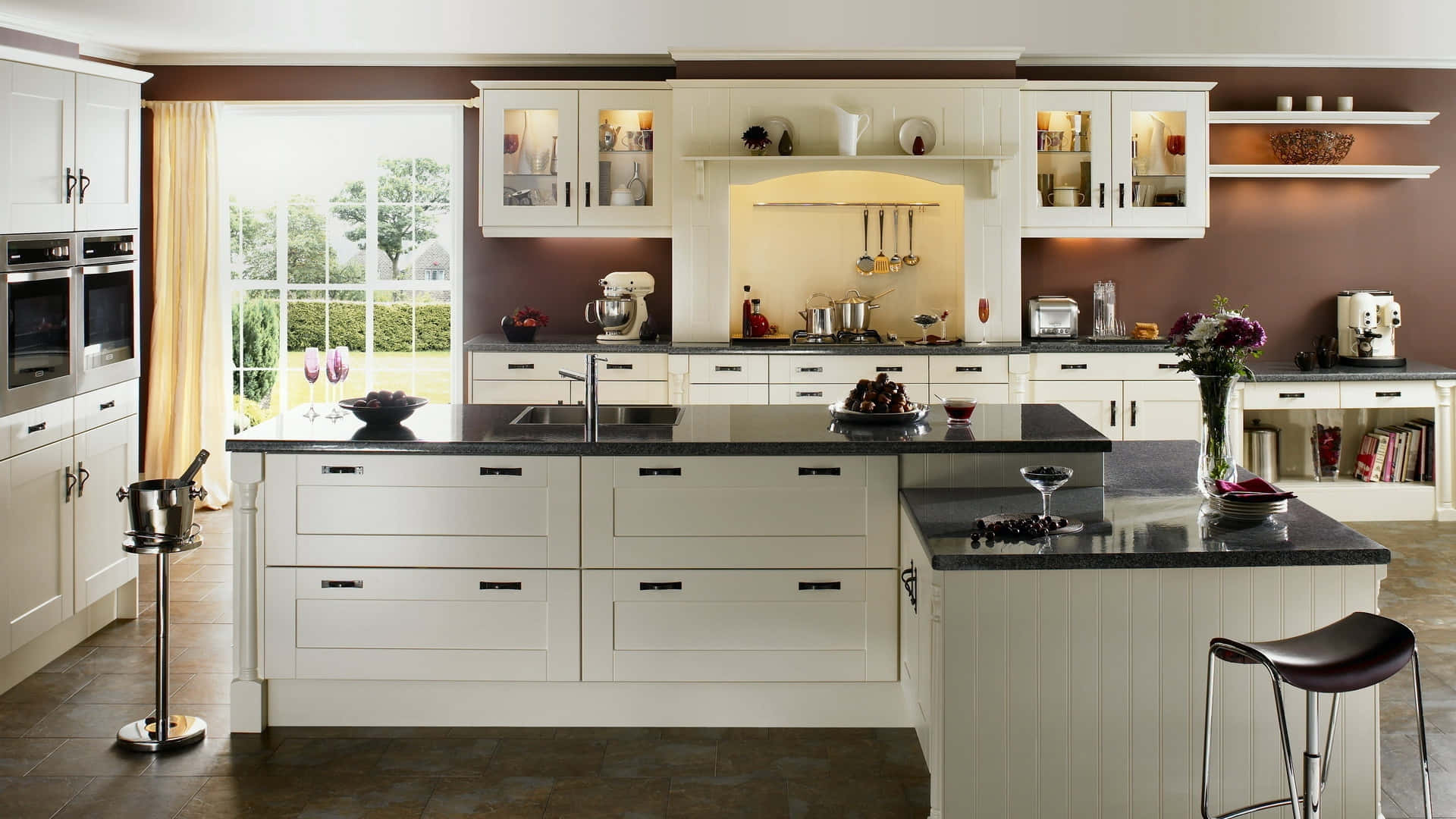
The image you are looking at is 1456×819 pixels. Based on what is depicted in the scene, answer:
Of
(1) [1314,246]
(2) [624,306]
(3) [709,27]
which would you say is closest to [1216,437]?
(3) [709,27]

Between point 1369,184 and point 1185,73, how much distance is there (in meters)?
1.19

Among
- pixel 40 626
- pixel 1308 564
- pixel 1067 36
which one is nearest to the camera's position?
pixel 1308 564

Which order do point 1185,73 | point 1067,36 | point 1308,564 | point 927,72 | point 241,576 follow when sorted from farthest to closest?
1. point 1185,73
2. point 927,72
3. point 1067,36
4. point 241,576
5. point 1308,564

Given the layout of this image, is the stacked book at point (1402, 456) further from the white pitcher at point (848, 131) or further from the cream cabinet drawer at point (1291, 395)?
the white pitcher at point (848, 131)

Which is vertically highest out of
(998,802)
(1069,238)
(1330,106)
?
(1330,106)

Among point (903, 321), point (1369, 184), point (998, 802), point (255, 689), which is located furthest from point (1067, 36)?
point (255, 689)

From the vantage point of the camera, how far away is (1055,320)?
6656mm

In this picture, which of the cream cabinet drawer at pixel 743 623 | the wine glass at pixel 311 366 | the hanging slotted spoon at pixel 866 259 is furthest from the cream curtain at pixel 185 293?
the cream cabinet drawer at pixel 743 623

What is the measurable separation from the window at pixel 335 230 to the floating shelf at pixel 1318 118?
4.08 meters

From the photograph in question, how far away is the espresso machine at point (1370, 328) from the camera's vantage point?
663 centimetres

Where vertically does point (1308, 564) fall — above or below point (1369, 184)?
below

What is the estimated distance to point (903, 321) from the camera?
273 inches

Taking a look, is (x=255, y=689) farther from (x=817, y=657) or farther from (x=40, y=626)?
(x=817, y=657)

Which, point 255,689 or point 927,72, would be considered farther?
point 927,72
